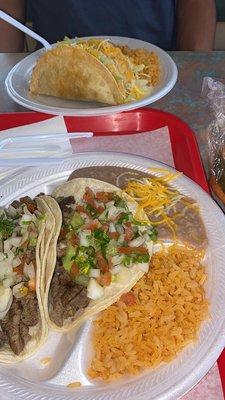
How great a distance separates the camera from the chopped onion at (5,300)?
52.4 inches

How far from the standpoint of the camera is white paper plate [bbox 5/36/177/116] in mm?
2035

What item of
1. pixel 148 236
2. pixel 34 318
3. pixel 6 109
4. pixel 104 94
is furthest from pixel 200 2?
pixel 34 318

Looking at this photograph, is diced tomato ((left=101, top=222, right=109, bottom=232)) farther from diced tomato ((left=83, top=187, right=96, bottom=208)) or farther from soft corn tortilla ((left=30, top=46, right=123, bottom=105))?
soft corn tortilla ((left=30, top=46, right=123, bottom=105))

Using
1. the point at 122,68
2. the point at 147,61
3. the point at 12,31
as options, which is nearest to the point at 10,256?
the point at 122,68

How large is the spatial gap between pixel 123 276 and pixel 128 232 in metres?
0.14

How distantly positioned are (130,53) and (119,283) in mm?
1325

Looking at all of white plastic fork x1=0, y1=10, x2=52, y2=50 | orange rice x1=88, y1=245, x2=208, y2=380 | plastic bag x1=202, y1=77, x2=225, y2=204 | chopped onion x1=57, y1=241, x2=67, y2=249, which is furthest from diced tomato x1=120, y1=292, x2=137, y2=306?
white plastic fork x1=0, y1=10, x2=52, y2=50

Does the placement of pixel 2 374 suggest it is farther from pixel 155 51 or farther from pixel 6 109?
pixel 155 51

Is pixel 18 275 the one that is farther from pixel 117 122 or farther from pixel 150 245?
pixel 117 122

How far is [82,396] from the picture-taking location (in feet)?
3.82

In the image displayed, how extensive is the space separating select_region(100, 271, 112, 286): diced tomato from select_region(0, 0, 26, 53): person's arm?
72.2 inches

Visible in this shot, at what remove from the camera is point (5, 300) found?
1331mm

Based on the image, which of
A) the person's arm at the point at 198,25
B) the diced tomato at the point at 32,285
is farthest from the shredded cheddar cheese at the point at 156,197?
the person's arm at the point at 198,25

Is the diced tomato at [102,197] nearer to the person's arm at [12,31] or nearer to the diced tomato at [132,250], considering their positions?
the diced tomato at [132,250]
